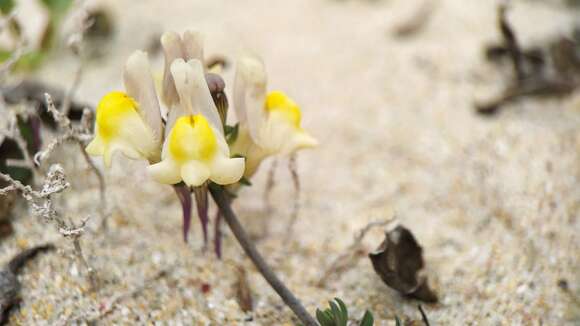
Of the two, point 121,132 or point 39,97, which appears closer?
point 121,132

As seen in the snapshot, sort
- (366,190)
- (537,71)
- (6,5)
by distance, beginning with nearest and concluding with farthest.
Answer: (6,5)
(366,190)
(537,71)

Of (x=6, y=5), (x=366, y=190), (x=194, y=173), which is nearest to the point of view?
(x=194, y=173)

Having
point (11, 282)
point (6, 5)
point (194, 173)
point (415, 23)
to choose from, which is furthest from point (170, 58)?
point (415, 23)

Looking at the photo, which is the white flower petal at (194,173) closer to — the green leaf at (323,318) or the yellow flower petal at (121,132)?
the yellow flower petal at (121,132)

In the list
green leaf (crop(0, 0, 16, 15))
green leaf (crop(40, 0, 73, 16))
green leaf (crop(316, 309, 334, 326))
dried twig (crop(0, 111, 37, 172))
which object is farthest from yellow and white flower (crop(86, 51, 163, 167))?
green leaf (crop(40, 0, 73, 16))

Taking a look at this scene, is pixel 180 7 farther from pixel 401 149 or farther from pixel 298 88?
pixel 401 149

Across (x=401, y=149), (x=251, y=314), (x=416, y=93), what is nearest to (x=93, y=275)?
(x=251, y=314)

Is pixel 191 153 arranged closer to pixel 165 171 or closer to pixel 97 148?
pixel 165 171
